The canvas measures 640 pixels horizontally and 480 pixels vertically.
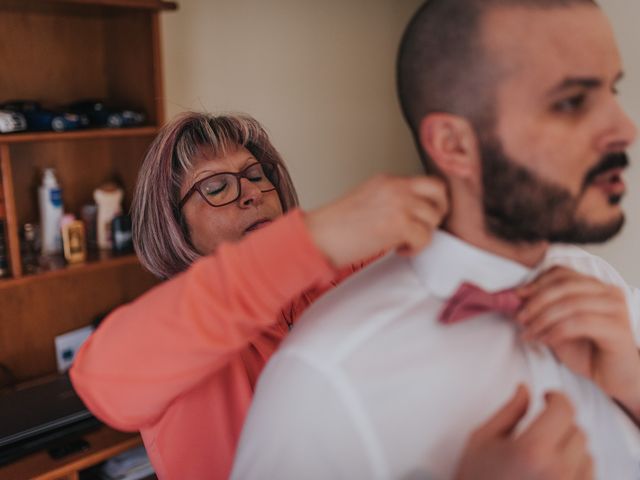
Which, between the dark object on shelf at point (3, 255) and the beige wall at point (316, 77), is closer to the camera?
the dark object on shelf at point (3, 255)

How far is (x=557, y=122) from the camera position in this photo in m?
0.73

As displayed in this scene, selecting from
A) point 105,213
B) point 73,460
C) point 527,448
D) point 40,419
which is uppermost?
point 527,448

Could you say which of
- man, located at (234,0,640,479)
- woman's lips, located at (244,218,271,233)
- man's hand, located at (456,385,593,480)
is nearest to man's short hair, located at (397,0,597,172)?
man, located at (234,0,640,479)

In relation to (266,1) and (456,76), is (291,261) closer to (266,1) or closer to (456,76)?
(456,76)

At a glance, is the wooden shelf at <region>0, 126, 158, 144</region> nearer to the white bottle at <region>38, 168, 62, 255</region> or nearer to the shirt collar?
the white bottle at <region>38, 168, 62, 255</region>

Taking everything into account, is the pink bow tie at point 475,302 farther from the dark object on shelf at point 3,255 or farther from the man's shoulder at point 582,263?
the dark object on shelf at point 3,255

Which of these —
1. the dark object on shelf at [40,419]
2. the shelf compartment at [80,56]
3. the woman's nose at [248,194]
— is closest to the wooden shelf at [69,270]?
the dark object on shelf at [40,419]

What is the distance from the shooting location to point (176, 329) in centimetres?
78

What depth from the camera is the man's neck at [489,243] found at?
835 millimetres

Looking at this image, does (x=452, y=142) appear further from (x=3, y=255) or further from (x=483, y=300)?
(x=3, y=255)

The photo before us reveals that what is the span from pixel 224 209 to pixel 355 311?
1.95 ft

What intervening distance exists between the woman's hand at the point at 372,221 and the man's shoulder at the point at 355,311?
123mm

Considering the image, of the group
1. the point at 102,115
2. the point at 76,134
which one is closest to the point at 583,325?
the point at 76,134

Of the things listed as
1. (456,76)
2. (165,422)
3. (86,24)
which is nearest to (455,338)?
(456,76)
